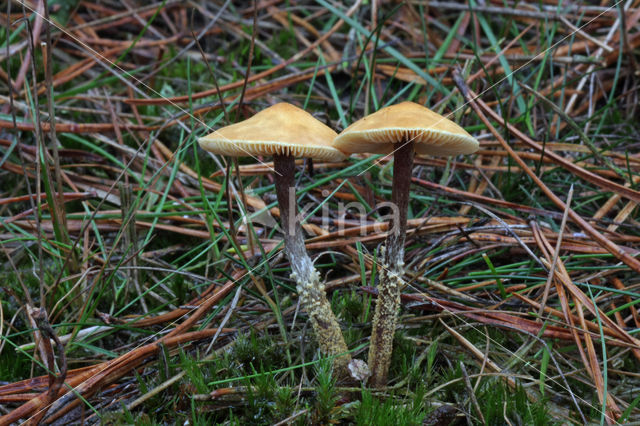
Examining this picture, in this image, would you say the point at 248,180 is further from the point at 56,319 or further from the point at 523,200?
the point at 523,200

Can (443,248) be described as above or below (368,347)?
above

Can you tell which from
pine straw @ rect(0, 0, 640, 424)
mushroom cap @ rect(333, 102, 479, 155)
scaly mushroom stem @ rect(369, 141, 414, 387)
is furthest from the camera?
pine straw @ rect(0, 0, 640, 424)

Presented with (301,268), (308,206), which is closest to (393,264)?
(301,268)

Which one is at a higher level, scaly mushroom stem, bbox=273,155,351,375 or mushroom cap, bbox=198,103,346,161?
mushroom cap, bbox=198,103,346,161

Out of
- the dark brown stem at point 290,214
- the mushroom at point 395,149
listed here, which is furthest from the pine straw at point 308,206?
the mushroom at point 395,149

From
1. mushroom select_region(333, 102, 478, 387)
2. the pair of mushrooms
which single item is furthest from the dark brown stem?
mushroom select_region(333, 102, 478, 387)

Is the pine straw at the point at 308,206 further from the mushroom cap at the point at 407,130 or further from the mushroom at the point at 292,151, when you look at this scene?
the mushroom cap at the point at 407,130

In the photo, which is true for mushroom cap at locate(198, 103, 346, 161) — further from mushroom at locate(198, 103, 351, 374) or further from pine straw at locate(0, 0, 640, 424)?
pine straw at locate(0, 0, 640, 424)

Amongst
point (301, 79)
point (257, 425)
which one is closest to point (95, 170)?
point (301, 79)
